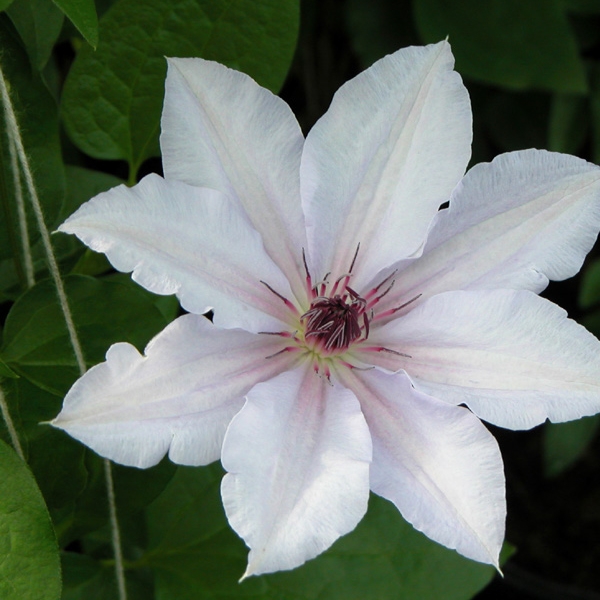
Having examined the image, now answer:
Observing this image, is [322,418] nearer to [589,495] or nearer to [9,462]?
[9,462]

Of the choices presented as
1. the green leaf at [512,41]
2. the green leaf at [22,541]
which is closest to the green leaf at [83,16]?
the green leaf at [22,541]

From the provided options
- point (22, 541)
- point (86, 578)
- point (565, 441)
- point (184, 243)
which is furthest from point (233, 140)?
point (565, 441)

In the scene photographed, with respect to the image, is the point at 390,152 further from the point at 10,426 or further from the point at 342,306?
the point at 10,426

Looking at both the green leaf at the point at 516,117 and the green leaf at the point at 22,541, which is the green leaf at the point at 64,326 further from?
the green leaf at the point at 516,117

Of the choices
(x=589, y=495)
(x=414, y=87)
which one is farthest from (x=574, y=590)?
(x=414, y=87)

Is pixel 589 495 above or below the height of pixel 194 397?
below

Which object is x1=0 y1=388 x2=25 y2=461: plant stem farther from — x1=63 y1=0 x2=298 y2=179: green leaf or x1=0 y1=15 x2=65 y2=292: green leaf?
x1=63 y1=0 x2=298 y2=179: green leaf
